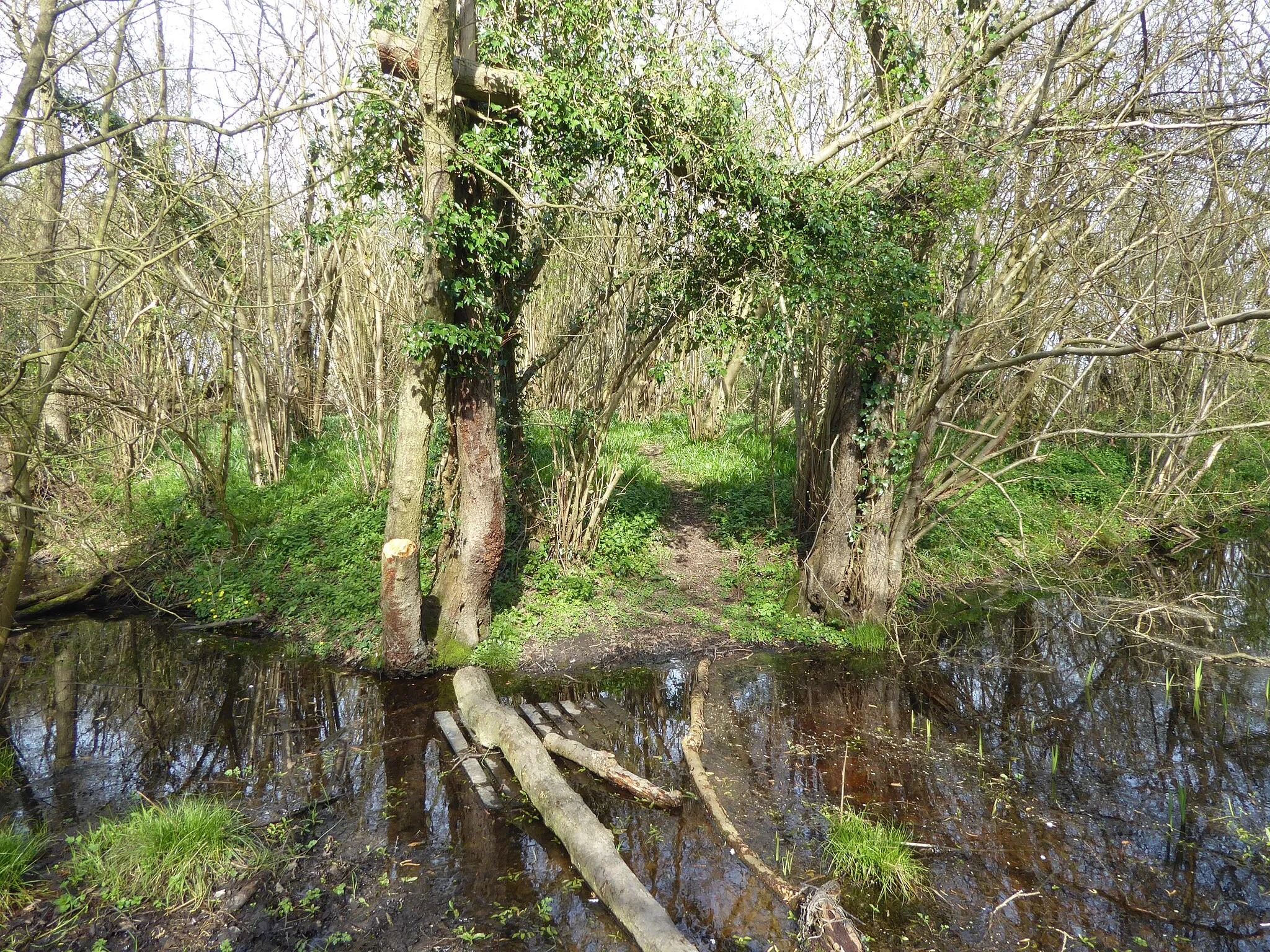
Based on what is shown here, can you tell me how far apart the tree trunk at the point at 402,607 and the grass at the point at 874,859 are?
4066 millimetres

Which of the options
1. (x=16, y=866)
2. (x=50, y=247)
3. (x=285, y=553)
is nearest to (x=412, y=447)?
(x=50, y=247)

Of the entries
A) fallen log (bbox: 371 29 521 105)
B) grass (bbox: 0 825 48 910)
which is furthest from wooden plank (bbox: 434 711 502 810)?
fallen log (bbox: 371 29 521 105)

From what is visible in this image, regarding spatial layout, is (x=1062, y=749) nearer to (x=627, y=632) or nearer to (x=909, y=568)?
(x=909, y=568)

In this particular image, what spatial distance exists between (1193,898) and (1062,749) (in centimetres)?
173

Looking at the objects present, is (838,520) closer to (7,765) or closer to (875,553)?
(875,553)

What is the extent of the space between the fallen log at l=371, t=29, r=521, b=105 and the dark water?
5333 mm

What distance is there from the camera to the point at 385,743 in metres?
5.80

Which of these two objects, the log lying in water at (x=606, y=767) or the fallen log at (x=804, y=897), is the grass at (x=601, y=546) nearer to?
the log lying in water at (x=606, y=767)

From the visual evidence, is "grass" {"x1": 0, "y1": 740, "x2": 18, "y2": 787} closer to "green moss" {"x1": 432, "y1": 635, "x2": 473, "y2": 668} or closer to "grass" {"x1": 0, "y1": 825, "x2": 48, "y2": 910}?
"grass" {"x1": 0, "y1": 825, "x2": 48, "y2": 910}

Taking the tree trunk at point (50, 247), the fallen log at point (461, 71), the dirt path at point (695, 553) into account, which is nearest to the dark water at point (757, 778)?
the dirt path at point (695, 553)

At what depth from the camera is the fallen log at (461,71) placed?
6.14m

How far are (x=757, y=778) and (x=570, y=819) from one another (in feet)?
5.35

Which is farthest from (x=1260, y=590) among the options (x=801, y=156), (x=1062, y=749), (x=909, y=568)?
(x=801, y=156)

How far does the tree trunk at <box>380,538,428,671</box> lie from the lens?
6668mm
